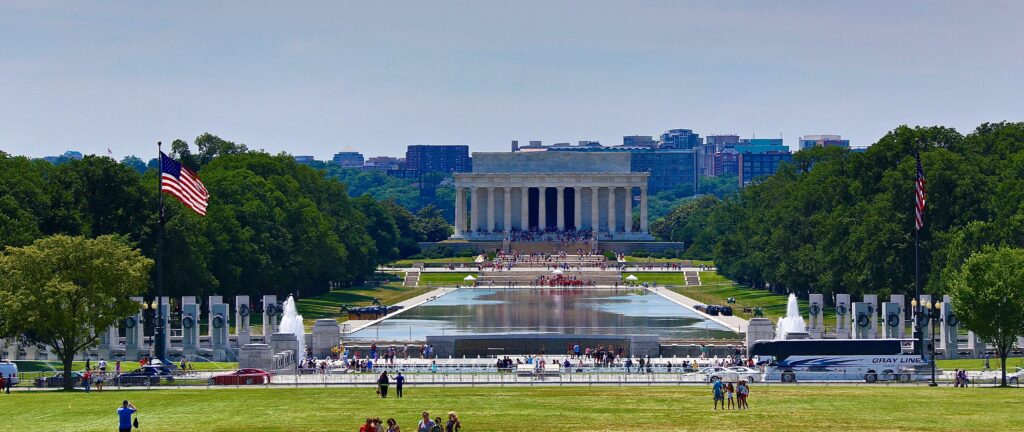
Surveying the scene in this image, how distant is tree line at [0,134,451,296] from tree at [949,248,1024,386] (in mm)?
36809

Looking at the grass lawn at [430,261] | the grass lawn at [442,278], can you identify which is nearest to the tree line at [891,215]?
the grass lawn at [442,278]

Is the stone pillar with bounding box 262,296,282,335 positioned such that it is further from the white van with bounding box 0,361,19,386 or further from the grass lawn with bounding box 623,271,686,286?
the grass lawn with bounding box 623,271,686,286

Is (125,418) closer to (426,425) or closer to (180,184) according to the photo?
(426,425)

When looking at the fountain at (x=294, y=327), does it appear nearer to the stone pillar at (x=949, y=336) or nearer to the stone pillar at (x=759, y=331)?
the stone pillar at (x=759, y=331)

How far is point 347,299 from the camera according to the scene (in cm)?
11744

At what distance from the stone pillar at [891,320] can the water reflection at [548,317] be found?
766 cm

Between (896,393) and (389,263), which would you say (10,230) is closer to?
(896,393)

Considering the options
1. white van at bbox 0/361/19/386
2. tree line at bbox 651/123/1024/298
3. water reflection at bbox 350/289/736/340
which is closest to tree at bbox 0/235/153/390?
white van at bbox 0/361/19/386

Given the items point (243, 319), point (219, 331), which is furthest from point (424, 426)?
point (243, 319)

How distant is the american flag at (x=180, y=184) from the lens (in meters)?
60.9

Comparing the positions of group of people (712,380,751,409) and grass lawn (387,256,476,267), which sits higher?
grass lawn (387,256,476,267)

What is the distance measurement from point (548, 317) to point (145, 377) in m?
40.3

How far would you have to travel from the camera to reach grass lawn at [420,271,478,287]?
142m

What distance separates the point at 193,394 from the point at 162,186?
12.0 m
